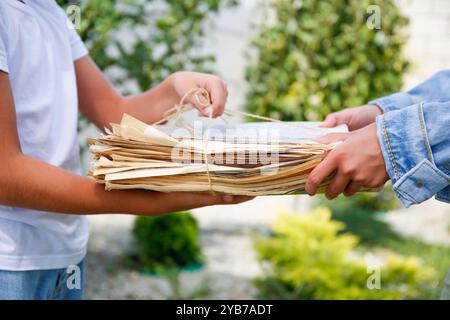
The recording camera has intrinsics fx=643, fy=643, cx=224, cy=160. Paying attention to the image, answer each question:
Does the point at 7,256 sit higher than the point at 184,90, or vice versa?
the point at 184,90

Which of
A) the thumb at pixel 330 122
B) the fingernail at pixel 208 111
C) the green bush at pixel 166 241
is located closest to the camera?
the fingernail at pixel 208 111

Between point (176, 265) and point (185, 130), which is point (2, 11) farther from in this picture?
point (176, 265)

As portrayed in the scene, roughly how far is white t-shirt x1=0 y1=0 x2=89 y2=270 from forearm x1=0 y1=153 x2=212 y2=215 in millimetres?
136

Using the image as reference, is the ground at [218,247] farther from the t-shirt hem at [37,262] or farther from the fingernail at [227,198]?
the fingernail at [227,198]

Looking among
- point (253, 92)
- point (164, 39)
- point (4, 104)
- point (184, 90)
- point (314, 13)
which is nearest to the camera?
point (4, 104)

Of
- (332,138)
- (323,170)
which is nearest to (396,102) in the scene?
(332,138)

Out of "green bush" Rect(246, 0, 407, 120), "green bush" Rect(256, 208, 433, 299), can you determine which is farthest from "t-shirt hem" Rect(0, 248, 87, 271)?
"green bush" Rect(246, 0, 407, 120)

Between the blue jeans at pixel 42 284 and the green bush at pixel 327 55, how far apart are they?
368 centimetres

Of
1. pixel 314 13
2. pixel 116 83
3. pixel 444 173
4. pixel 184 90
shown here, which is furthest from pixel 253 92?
pixel 444 173

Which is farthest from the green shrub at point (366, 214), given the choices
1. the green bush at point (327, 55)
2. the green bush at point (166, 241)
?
the green bush at point (166, 241)

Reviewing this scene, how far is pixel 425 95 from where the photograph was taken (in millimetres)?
1777

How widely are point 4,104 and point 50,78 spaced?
0.79 ft

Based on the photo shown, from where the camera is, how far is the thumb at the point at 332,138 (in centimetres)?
142

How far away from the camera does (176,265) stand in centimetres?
426
